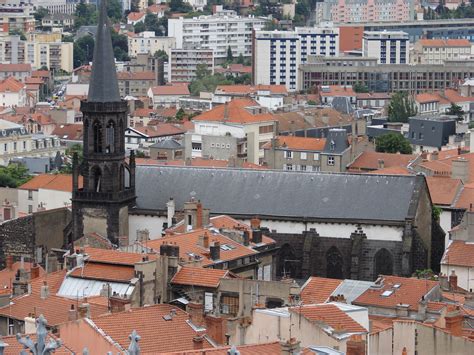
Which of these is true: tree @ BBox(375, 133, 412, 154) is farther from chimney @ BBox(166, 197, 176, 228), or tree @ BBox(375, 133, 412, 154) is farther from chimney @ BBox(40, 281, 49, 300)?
chimney @ BBox(40, 281, 49, 300)

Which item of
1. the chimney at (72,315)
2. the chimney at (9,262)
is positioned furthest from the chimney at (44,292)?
the chimney at (9,262)

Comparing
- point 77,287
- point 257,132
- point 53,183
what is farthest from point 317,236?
point 257,132

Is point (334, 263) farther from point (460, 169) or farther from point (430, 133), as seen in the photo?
point (430, 133)

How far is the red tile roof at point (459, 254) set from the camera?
71000mm

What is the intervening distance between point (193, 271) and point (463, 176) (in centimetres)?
4017

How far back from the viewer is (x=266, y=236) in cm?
7656

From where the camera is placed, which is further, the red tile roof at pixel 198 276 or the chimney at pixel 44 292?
the red tile roof at pixel 198 276

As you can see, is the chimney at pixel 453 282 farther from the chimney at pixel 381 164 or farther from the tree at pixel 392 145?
the tree at pixel 392 145

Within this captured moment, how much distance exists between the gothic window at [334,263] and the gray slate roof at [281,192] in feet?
5.10

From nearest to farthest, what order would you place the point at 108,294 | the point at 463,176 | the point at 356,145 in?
1. the point at 108,294
2. the point at 463,176
3. the point at 356,145

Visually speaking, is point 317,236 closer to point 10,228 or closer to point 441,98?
point 10,228

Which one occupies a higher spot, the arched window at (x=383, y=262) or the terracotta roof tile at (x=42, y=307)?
A: the terracotta roof tile at (x=42, y=307)

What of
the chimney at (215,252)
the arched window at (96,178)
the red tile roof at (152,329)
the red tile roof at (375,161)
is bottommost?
the red tile roof at (375,161)

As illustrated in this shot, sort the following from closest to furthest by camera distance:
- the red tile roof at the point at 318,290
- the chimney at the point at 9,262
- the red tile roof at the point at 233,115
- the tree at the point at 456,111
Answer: the red tile roof at the point at 318,290 < the chimney at the point at 9,262 < the red tile roof at the point at 233,115 < the tree at the point at 456,111
